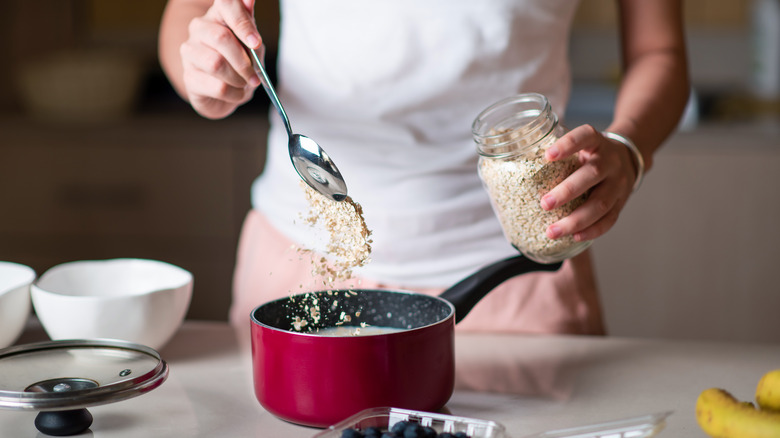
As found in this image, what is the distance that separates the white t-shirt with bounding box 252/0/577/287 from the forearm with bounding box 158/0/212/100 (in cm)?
10

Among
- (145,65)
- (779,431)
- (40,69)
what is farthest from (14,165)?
(779,431)

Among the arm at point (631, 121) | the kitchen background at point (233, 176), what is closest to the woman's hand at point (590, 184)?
the arm at point (631, 121)

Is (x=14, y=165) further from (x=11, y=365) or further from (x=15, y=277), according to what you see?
(x=11, y=365)

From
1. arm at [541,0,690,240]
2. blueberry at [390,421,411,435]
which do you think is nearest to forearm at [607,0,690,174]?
arm at [541,0,690,240]

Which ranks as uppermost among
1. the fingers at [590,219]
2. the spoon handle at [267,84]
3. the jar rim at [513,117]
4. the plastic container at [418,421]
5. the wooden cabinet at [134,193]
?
the spoon handle at [267,84]

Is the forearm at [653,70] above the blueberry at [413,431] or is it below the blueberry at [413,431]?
above

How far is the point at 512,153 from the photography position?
23.8 inches

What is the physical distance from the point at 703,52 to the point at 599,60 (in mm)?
268

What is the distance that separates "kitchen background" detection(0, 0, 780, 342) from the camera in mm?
1795

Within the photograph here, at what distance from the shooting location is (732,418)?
0.49 meters

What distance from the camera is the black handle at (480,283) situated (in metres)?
0.66

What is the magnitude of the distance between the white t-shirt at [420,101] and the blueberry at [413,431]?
1.17 feet

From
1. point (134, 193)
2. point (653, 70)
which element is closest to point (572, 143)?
point (653, 70)

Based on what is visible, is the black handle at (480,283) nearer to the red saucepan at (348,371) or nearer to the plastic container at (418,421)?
the red saucepan at (348,371)
